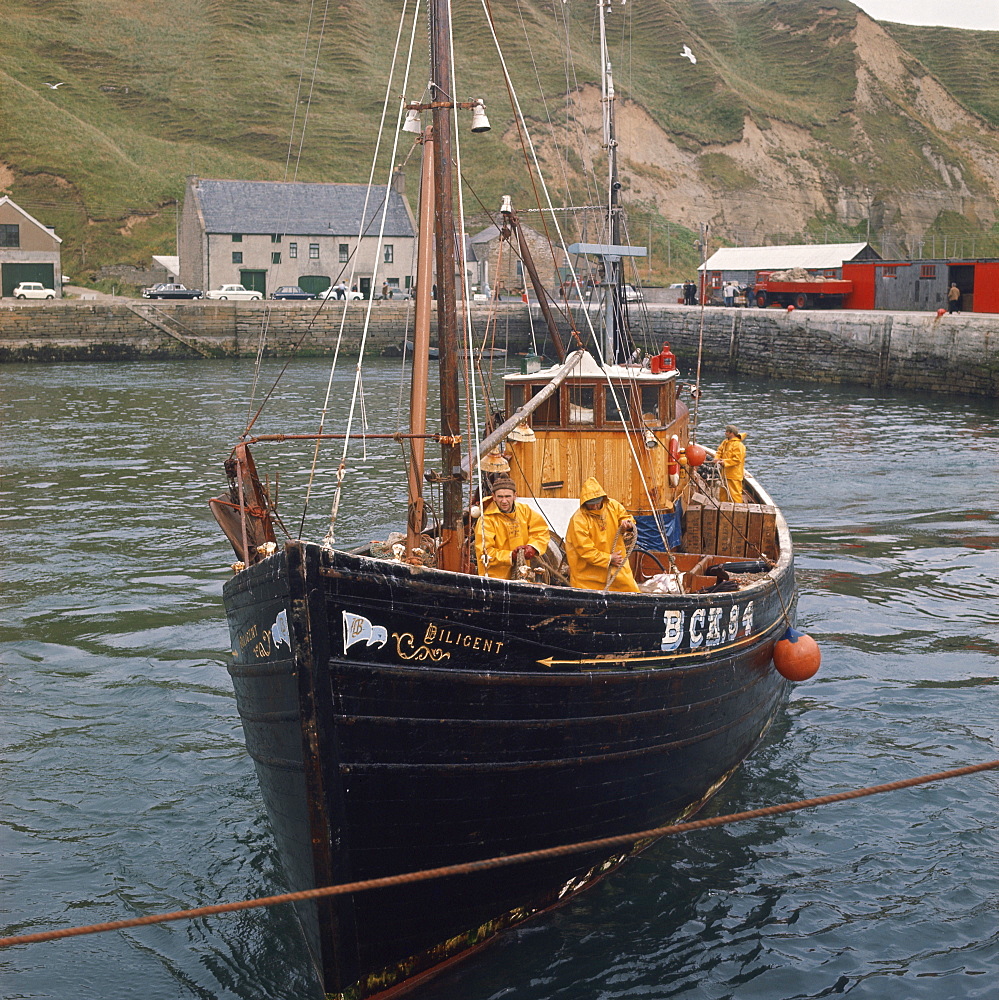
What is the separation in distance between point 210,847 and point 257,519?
3096mm

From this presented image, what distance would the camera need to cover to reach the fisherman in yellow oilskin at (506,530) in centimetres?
975

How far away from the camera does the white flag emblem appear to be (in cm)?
683

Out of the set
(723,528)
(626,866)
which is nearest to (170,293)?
(723,528)

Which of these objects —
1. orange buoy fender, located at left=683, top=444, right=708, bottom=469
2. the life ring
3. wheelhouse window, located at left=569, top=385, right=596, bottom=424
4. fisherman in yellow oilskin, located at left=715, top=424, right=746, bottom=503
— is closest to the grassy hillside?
fisherman in yellow oilskin, located at left=715, top=424, right=746, bottom=503

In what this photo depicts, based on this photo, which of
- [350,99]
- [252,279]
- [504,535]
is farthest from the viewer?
[350,99]

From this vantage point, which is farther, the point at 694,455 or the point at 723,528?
the point at 694,455

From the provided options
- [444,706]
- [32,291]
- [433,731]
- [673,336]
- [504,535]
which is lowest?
[433,731]

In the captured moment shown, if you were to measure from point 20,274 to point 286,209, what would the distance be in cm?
1771

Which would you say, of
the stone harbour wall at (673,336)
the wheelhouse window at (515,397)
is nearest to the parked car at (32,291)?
the stone harbour wall at (673,336)

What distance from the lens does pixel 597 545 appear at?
969 centimetres

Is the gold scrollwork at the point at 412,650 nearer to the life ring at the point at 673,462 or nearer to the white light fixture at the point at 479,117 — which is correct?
the white light fixture at the point at 479,117

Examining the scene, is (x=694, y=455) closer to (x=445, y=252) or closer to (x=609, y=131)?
(x=445, y=252)

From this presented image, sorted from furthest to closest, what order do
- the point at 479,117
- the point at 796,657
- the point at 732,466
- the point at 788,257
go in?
1. the point at 788,257
2. the point at 732,466
3. the point at 796,657
4. the point at 479,117

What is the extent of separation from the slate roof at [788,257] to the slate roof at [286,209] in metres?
22.4
